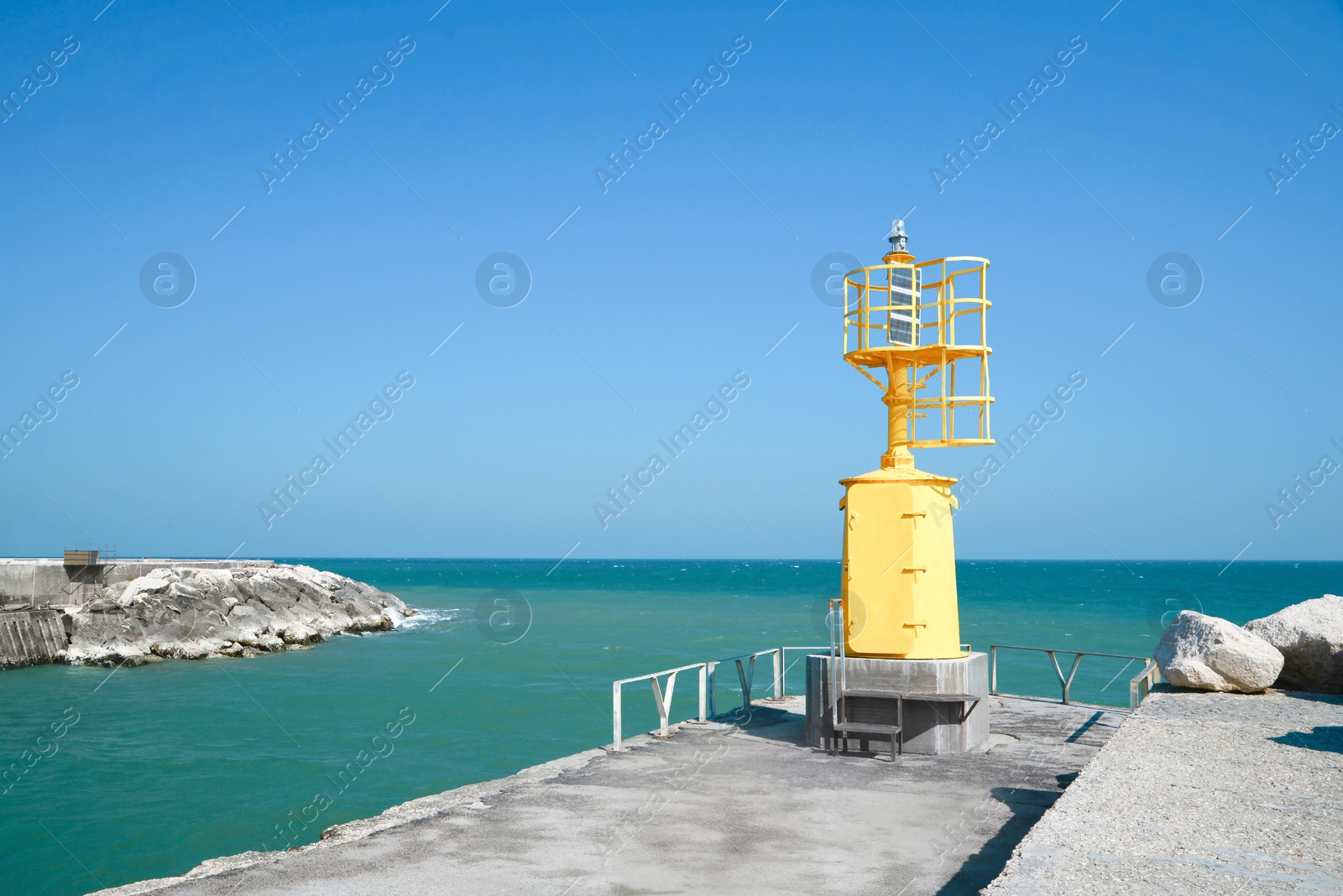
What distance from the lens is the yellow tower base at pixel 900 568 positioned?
473 inches

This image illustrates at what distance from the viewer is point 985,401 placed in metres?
12.3

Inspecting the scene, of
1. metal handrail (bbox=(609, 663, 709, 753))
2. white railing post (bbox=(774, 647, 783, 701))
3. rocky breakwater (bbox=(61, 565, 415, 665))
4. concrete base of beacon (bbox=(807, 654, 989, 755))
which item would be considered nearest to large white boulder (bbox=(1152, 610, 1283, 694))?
concrete base of beacon (bbox=(807, 654, 989, 755))

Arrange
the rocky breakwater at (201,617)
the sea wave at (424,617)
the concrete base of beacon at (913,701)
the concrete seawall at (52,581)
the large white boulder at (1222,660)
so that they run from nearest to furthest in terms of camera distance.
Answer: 1. the concrete base of beacon at (913,701)
2. the large white boulder at (1222,660)
3. the rocky breakwater at (201,617)
4. the concrete seawall at (52,581)
5. the sea wave at (424,617)

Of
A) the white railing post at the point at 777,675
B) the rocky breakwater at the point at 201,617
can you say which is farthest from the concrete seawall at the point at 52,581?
the white railing post at the point at 777,675

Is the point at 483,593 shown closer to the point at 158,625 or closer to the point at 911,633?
Result: the point at 158,625

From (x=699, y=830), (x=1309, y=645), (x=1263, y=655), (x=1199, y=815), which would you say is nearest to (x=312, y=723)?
(x=699, y=830)

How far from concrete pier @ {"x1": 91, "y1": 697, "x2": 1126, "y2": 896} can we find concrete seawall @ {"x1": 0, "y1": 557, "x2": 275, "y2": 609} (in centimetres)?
3900

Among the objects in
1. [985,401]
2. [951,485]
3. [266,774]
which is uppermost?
[985,401]

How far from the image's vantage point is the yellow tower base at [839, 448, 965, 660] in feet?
39.4

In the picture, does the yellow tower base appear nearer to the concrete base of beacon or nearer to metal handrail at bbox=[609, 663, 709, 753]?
the concrete base of beacon

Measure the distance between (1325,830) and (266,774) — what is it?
60.7 feet

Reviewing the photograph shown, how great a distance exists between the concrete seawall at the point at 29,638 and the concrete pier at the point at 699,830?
3157 centimetres

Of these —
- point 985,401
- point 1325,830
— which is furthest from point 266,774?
point 1325,830

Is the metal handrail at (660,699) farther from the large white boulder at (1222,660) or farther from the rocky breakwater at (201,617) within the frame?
the rocky breakwater at (201,617)
